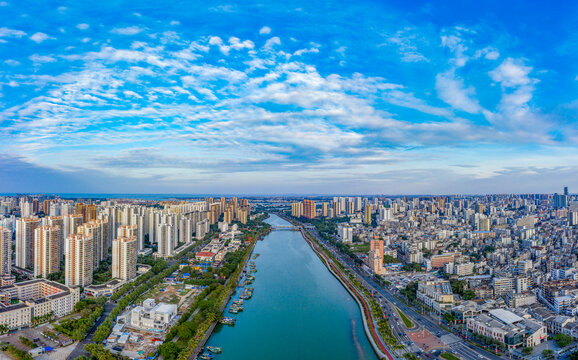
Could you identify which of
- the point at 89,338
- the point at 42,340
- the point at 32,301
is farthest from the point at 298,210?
the point at 42,340

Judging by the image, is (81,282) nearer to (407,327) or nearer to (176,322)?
(176,322)

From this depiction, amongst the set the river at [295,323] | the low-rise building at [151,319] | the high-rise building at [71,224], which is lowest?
the river at [295,323]

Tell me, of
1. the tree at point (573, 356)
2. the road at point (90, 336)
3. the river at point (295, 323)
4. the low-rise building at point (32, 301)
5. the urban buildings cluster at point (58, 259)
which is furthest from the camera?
the urban buildings cluster at point (58, 259)

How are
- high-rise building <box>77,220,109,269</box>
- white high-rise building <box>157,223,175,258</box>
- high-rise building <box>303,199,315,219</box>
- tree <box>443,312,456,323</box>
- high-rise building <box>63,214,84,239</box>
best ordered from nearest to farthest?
1. tree <box>443,312,456,323</box>
2. high-rise building <box>77,220,109,269</box>
3. high-rise building <box>63,214,84,239</box>
4. white high-rise building <box>157,223,175,258</box>
5. high-rise building <box>303,199,315,219</box>

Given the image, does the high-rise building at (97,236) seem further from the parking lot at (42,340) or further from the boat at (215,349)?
the boat at (215,349)

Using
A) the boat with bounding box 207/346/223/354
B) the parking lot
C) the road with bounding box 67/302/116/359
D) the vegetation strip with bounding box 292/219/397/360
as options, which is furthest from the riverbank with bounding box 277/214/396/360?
the parking lot

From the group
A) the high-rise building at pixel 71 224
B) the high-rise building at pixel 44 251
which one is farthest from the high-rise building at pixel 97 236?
the high-rise building at pixel 71 224

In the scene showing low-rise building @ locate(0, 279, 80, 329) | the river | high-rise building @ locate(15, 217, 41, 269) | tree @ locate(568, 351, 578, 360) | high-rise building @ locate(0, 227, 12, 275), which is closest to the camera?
tree @ locate(568, 351, 578, 360)

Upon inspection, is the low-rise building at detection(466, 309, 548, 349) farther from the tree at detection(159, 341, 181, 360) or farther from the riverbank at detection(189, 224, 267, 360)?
the tree at detection(159, 341, 181, 360)
